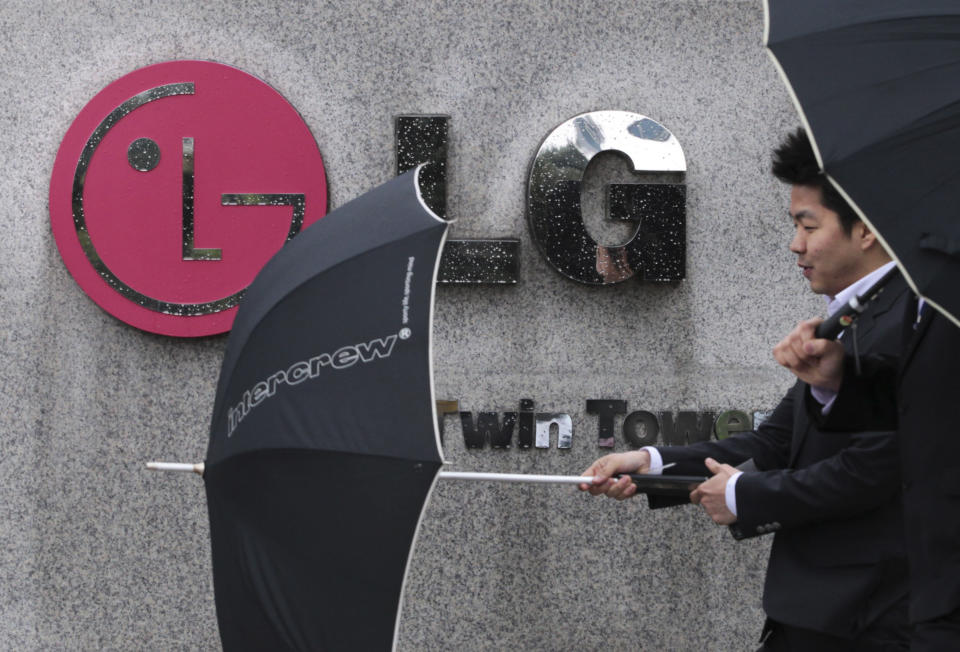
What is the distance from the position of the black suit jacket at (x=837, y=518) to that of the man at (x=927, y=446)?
1.13 feet

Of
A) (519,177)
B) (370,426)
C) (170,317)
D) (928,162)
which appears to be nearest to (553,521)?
(519,177)

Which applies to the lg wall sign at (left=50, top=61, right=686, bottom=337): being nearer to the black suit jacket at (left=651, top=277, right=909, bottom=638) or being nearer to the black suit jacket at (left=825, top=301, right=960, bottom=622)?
the black suit jacket at (left=651, top=277, right=909, bottom=638)

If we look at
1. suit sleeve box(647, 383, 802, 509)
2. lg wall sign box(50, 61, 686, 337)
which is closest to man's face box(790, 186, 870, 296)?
suit sleeve box(647, 383, 802, 509)

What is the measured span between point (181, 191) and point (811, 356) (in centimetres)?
305

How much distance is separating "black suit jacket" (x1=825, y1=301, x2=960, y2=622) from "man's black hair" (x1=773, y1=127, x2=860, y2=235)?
62 centimetres

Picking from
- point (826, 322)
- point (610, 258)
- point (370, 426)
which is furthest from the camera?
point (610, 258)

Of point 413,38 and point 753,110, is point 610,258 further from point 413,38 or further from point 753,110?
point 413,38

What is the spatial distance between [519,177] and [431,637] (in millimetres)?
1951

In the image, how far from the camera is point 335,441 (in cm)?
215

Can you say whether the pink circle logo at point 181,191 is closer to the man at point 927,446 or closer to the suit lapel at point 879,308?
the suit lapel at point 879,308

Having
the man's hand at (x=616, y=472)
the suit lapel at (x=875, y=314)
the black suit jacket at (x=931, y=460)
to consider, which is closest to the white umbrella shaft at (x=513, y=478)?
the man's hand at (x=616, y=472)

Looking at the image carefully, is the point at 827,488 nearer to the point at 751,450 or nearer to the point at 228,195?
the point at 751,450

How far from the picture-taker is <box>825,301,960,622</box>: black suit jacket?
186cm

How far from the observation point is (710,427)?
437cm
